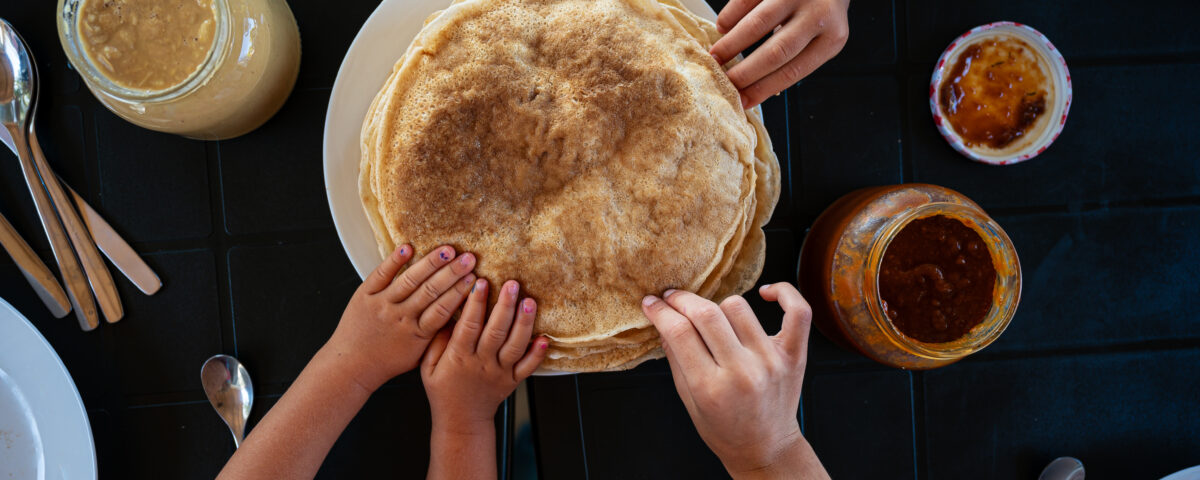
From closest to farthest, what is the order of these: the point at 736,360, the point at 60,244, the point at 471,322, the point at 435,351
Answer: the point at 736,360 → the point at 471,322 → the point at 435,351 → the point at 60,244

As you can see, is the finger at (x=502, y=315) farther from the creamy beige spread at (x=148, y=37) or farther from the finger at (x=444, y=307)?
the creamy beige spread at (x=148, y=37)

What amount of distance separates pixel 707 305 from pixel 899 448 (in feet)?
2.24

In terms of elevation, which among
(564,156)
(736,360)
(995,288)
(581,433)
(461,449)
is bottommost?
(581,433)

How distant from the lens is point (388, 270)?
33.3 inches

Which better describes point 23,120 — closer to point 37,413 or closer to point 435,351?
point 37,413

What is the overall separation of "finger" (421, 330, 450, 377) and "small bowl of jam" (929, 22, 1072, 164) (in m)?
0.93

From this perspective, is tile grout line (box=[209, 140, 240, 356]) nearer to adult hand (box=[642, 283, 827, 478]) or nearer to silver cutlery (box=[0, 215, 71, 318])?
silver cutlery (box=[0, 215, 71, 318])

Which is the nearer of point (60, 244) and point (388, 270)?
point (388, 270)

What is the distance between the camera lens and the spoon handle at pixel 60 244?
1.02m

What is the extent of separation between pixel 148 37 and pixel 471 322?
0.61 meters

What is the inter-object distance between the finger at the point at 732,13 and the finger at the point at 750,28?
0.8 inches

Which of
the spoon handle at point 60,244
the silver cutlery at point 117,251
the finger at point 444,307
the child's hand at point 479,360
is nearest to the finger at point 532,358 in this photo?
the child's hand at point 479,360

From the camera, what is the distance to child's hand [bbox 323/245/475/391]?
0.80 meters

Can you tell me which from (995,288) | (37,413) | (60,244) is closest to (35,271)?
(60,244)
